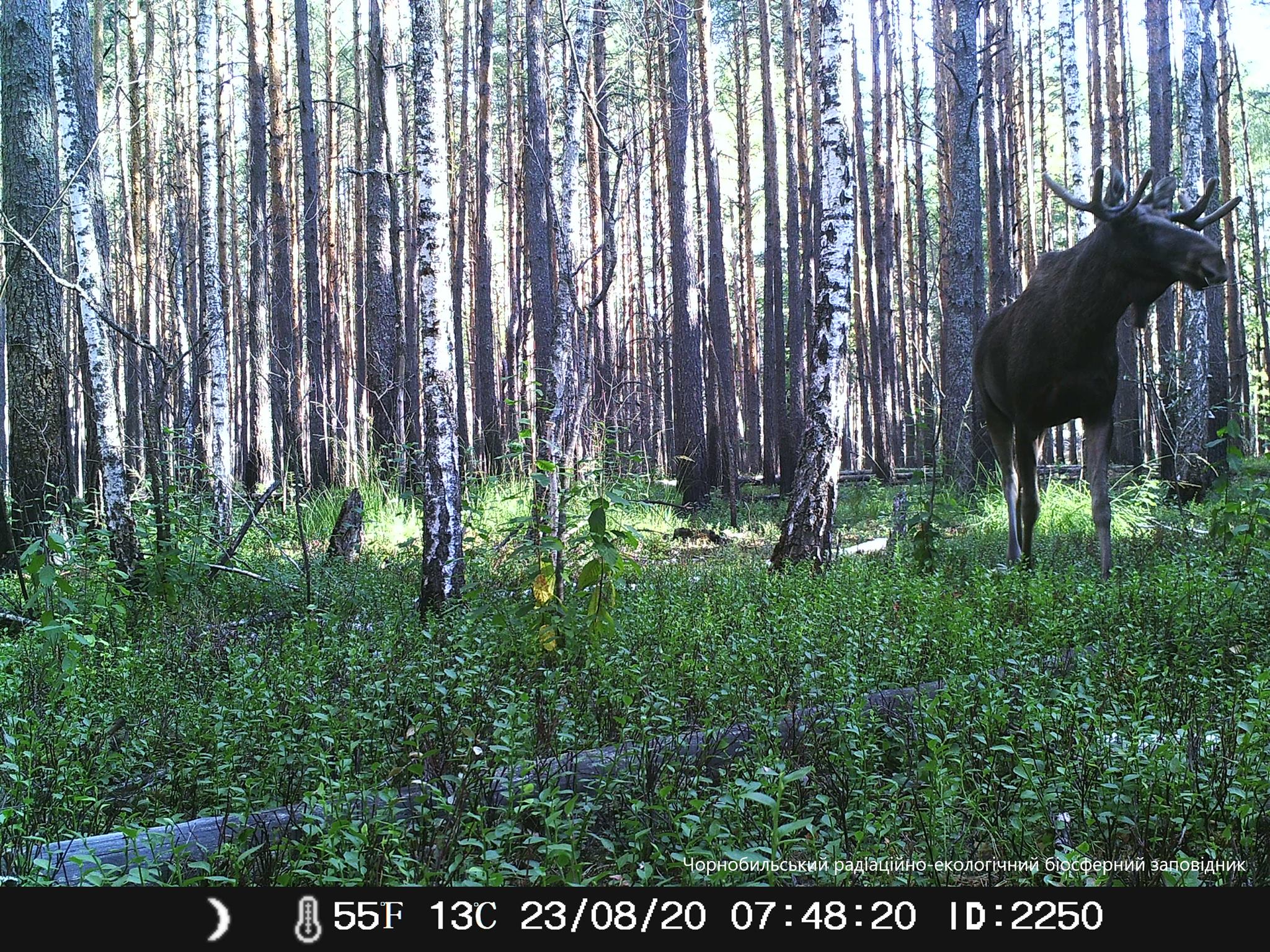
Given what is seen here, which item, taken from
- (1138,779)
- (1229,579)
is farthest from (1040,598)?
(1138,779)

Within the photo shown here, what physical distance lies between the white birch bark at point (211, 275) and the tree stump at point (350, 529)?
1195mm

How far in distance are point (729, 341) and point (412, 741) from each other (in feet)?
49.4

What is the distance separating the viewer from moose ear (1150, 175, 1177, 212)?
22.6 feet

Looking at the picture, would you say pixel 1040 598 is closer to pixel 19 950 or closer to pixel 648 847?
pixel 648 847

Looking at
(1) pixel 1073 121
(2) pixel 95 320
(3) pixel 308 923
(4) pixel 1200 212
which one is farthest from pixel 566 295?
(1) pixel 1073 121

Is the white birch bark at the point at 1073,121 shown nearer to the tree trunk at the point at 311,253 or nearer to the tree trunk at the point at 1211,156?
the tree trunk at the point at 1211,156

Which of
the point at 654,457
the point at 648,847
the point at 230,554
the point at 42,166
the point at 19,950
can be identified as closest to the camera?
the point at 19,950

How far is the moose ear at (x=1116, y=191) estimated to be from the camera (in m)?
6.97

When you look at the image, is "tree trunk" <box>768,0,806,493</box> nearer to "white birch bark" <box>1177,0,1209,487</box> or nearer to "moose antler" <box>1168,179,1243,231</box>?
"white birch bark" <box>1177,0,1209,487</box>

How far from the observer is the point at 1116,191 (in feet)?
23.0

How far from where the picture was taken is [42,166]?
1000 centimetres

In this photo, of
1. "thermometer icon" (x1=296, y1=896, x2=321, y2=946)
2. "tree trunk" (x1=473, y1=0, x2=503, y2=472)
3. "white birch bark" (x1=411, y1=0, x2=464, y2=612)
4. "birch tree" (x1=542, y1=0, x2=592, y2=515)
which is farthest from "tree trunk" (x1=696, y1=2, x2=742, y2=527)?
"thermometer icon" (x1=296, y1=896, x2=321, y2=946)

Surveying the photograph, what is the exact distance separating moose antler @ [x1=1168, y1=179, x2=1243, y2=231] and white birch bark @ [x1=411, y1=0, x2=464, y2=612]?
5.28 metres

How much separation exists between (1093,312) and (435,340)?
190 inches
